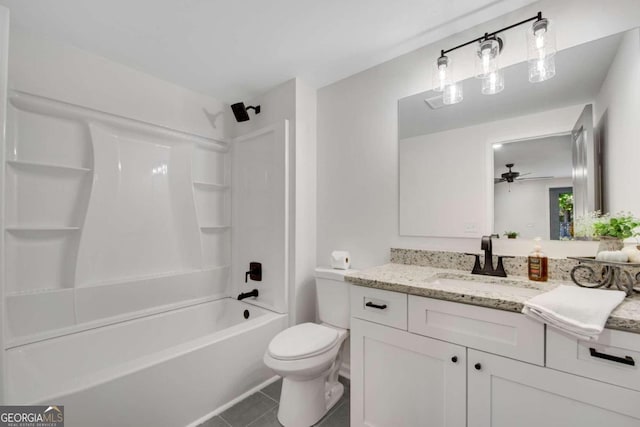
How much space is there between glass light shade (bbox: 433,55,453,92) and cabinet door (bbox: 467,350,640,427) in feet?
4.88

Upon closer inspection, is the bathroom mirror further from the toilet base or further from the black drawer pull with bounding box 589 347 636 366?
the toilet base

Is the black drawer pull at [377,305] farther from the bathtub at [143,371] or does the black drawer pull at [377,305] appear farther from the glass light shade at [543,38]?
the glass light shade at [543,38]

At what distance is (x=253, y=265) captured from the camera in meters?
2.44

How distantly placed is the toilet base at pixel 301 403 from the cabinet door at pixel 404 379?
0.95 feet

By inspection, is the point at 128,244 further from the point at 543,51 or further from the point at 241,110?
the point at 543,51

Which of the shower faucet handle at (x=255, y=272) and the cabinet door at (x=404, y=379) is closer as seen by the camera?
the cabinet door at (x=404, y=379)

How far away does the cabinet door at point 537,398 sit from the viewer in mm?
844

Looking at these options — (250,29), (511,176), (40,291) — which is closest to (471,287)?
(511,176)

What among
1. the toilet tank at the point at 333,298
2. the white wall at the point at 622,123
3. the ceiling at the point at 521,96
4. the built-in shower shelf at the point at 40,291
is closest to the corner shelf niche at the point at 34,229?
the built-in shower shelf at the point at 40,291

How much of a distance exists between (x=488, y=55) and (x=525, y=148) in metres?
0.55

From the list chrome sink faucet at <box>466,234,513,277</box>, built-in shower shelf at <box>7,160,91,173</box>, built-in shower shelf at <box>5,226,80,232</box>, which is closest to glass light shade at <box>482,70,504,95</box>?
chrome sink faucet at <box>466,234,513,277</box>

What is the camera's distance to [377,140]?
2.06 m

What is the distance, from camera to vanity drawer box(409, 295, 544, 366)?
0.97m

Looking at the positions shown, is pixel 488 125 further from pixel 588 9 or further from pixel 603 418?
pixel 603 418
